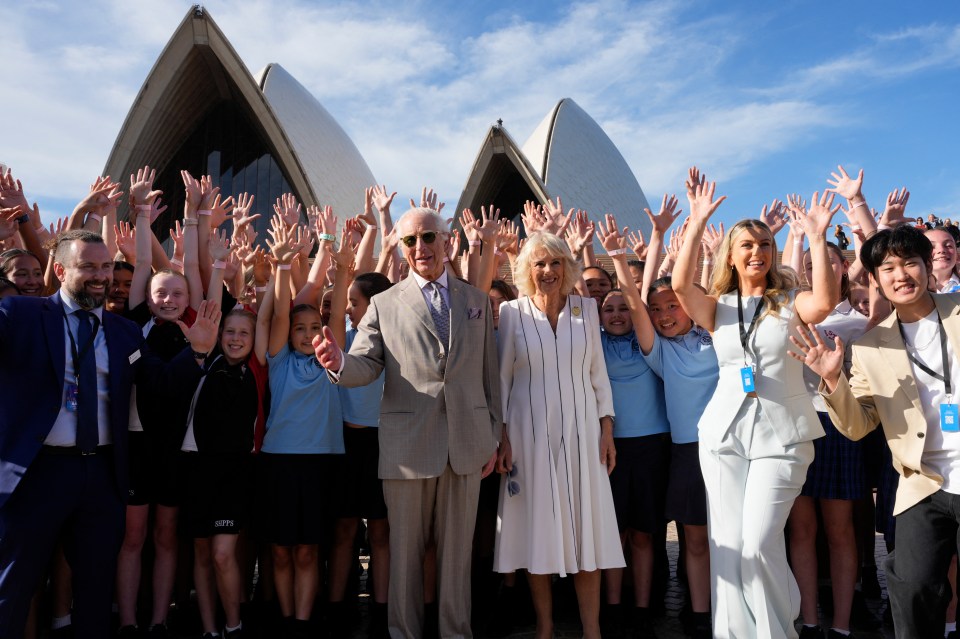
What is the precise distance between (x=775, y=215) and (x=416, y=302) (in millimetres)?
2108

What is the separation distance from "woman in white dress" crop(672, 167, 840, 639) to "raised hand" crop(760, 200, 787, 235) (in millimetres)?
739

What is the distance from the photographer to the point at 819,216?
2816mm

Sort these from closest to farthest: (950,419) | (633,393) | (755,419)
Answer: (950,419) < (755,419) < (633,393)

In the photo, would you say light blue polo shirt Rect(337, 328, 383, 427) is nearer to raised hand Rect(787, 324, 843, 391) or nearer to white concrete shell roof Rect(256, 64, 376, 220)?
raised hand Rect(787, 324, 843, 391)

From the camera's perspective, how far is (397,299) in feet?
9.85

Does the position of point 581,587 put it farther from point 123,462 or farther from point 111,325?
point 111,325

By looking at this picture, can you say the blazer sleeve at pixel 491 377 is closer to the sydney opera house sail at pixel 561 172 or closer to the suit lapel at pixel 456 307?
the suit lapel at pixel 456 307

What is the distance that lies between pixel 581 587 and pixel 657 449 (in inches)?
32.0

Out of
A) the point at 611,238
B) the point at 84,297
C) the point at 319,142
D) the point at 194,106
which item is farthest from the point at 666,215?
the point at 319,142

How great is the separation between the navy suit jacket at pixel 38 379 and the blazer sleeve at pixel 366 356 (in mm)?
800

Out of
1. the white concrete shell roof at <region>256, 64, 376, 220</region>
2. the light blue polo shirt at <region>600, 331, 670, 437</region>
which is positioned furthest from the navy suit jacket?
the white concrete shell roof at <region>256, 64, 376, 220</region>

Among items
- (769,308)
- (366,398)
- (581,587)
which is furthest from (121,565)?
(769,308)

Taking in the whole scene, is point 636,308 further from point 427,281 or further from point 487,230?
point 427,281

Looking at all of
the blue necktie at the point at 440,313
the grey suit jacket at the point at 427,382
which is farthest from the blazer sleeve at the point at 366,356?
the blue necktie at the point at 440,313
